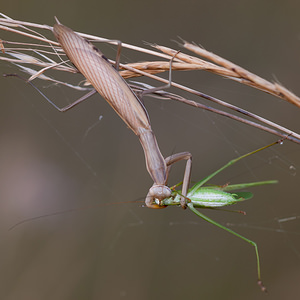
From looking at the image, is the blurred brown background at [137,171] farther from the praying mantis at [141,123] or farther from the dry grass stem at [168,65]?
the dry grass stem at [168,65]

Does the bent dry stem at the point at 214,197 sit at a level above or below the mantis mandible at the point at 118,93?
below

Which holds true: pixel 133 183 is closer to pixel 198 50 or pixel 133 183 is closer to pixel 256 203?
pixel 256 203

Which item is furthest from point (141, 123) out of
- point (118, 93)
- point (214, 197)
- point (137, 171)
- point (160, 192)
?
point (137, 171)

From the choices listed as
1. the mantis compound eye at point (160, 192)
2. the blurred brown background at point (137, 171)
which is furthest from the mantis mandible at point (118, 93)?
the blurred brown background at point (137, 171)

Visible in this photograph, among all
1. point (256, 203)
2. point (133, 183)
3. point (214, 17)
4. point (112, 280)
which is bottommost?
point (112, 280)

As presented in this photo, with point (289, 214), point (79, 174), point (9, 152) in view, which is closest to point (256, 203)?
point (289, 214)

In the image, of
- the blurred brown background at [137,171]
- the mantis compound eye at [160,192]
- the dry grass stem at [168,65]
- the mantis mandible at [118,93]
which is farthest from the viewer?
the blurred brown background at [137,171]
